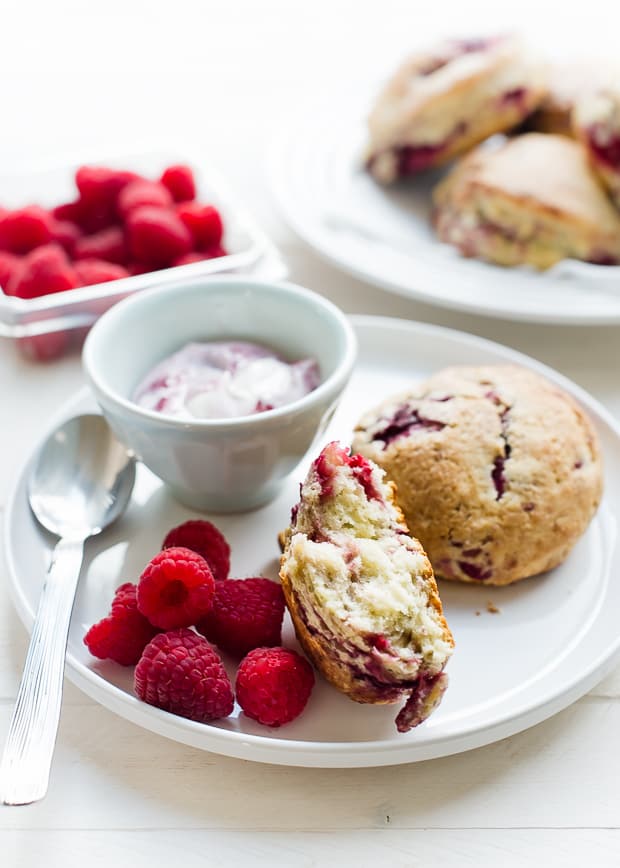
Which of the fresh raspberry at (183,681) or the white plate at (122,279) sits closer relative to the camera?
the fresh raspberry at (183,681)

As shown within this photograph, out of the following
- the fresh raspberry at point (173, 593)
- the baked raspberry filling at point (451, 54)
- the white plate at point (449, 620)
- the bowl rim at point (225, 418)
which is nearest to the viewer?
the white plate at point (449, 620)

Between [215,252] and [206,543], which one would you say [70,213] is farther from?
[206,543]

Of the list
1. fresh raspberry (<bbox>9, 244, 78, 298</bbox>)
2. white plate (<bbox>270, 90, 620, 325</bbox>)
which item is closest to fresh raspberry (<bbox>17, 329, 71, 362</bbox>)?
fresh raspberry (<bbox>9, 244, 78, 298</bbox>)

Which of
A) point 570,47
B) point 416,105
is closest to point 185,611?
point 416,105

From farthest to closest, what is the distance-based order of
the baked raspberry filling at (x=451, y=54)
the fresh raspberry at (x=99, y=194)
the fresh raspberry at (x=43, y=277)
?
the baked raspberry filling at (x=451, y=54) < the fresh raspberry at (x=99, y=194) < the fresh raspberry at (x=43, y=277)

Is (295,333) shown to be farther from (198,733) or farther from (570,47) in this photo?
(570,47)

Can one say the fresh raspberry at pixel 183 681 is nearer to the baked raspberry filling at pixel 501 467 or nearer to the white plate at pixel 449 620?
the white plate at pixel 449 620

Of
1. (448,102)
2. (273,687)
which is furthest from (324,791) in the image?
(448,102)

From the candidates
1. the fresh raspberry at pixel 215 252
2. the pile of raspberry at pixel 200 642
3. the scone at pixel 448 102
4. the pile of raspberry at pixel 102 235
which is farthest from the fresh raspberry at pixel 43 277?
the pile of raspberry at pixel 200 642
